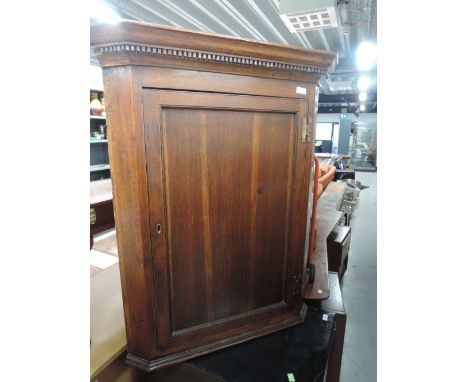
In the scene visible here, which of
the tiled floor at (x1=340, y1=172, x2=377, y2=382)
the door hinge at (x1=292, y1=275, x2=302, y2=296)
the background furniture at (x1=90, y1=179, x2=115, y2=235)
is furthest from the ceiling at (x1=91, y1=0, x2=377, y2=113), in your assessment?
the tiled floor at (x1=340, y1=172, x2=377, y2=382)

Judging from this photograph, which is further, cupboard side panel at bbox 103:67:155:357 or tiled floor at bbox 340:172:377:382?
tiled floor at bbox 340:172:377:382

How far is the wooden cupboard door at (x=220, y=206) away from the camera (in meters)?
1.00

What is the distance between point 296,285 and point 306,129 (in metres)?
0.75

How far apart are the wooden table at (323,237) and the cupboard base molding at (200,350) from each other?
1.16 ft

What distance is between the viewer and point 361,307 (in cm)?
305

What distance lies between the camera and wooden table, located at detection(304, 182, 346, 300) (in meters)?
1.73

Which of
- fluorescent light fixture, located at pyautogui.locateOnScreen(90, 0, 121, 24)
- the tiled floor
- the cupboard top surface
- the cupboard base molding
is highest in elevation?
fluorescent light fixture, located at pyautogui.locateOnScreen(90, 0, 121, 24)

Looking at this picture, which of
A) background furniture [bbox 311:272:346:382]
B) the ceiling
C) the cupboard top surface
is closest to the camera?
the cupboard top surface

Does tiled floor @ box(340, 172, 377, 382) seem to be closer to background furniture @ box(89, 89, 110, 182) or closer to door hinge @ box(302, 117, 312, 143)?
door hinge @ box(302, 117, 312, 143)

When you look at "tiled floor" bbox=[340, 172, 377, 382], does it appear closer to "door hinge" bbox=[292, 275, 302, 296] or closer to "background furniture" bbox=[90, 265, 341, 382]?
"background furniture" bbox=[90, 265, 341, 382]

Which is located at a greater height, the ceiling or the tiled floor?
the ceiling

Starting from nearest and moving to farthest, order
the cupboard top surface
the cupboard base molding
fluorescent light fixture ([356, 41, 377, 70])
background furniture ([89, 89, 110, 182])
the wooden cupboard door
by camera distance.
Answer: the cupboard top surface, the wooden cupboard door, the cupboard base molding, fluorescent light fixture ([356, 41, 377, 70]), background furniture ([89, 89, 110, 182])

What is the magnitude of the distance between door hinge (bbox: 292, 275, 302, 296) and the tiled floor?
125 centimetres
